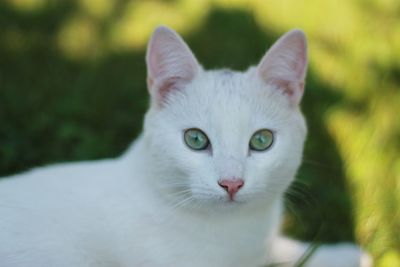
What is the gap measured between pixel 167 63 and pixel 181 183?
0.48 metres

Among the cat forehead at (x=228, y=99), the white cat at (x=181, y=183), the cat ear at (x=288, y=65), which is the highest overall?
the cat ear at (x=288, y=65)

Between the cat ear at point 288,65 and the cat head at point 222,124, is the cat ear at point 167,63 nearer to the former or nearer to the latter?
the cat head at point 222,124

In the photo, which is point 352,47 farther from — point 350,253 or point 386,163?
point 350,253

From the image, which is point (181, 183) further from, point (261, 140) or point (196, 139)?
point (261, 140)

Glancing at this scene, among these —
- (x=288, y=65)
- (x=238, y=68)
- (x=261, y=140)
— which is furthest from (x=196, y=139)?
(x=238, y=68)

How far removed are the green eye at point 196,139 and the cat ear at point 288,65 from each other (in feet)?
1.22

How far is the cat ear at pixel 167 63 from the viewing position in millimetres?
2465

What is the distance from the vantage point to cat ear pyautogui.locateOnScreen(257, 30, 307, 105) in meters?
2.49

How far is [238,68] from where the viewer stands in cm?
418

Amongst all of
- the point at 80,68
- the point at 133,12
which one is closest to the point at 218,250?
the point at 80,68

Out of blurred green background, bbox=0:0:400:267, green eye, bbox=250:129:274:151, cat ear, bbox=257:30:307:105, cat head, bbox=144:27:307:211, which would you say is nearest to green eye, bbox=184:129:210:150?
cat head, bbox=144:27:307:211

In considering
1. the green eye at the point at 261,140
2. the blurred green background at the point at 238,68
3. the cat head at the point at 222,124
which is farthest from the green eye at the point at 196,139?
the blurred green background at the point at 238,68

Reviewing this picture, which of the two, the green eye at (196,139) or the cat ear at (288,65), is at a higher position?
the cat ear at (288,65)

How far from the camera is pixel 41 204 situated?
2.50 m
